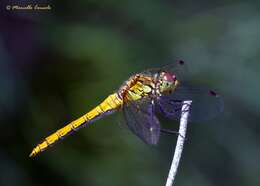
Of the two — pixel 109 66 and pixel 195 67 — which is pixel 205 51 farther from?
pixel 109 66

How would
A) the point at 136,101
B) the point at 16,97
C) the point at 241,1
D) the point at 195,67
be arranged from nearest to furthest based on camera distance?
the point at 136,101 → the point at 16,97 → the point at 195,67 → the point at 241,1

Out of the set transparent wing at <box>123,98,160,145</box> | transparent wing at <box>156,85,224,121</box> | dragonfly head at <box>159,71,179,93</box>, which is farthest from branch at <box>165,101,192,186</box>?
dragonfly head at <box>159,71,179,93</box>

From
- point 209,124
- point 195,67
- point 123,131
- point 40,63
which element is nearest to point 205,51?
point 195,67

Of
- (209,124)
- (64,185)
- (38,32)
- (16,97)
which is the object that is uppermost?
(38,32)

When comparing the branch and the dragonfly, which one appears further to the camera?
the dragonfly

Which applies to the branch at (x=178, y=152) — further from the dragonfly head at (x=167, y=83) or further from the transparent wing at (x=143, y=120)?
the dragonfly head at (x=167, y=83)

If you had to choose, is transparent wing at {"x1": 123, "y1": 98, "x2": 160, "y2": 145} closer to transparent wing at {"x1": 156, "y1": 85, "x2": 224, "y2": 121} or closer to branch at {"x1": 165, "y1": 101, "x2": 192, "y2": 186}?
transparent wing at {"x1": 156, "y1": 85, "x2": 224, "y2": 121}

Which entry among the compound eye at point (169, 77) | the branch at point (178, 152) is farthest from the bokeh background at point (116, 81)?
the branch at point (178, 152)
